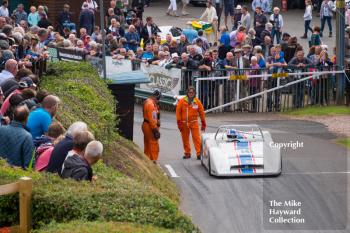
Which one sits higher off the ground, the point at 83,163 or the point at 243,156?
the point at 83,163

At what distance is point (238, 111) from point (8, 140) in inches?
669

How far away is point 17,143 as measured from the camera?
12633 millimetres

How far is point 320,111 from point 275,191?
35.5 feet

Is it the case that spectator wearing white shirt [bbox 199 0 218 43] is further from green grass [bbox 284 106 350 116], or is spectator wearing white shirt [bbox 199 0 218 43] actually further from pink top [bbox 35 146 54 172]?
pink top [bbox 35 146 54 172]

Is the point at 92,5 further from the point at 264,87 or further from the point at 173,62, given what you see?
the point at 264,87

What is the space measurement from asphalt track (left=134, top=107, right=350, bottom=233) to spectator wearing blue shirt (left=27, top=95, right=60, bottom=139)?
3.12 metres

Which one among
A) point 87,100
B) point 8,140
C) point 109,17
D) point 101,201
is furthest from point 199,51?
point 101,201

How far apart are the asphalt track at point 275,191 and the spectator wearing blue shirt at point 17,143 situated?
3.91 metres

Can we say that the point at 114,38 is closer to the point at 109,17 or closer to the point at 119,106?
the point at 109,17

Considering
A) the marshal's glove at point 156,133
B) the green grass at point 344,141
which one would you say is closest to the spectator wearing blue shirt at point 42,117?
the marshal's glove at point 156,133

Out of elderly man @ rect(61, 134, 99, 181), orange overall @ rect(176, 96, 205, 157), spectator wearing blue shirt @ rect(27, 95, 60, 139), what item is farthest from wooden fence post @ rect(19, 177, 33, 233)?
orange overall @ rect(176, 96, 205, 157)

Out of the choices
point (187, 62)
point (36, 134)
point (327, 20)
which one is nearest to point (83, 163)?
point (36, 134)

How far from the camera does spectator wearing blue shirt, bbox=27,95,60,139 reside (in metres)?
13.9

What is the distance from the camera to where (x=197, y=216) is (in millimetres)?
16781
